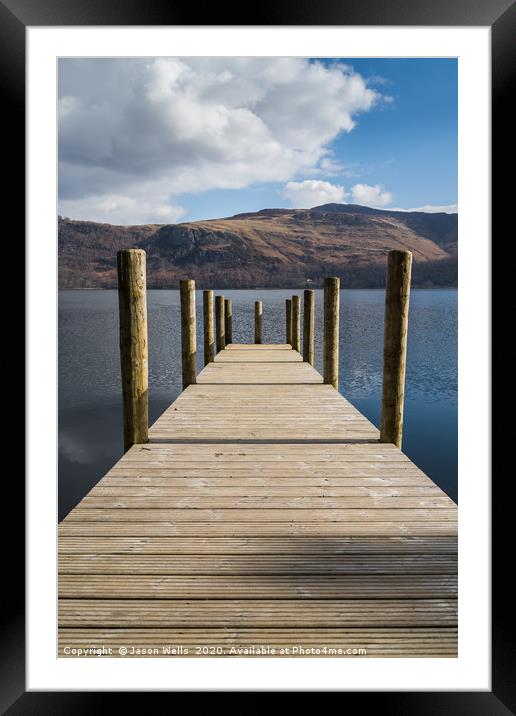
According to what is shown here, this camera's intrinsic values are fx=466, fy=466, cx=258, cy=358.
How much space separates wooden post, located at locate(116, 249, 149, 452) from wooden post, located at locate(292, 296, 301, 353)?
29.6 feet

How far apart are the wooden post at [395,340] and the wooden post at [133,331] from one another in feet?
6.53

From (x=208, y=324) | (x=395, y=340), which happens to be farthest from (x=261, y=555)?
(x=208, y=324)

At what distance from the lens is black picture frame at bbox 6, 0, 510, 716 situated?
1.28m

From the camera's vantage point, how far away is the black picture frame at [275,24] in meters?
1.28

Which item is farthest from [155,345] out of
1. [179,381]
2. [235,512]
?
[235,512]

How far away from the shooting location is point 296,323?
13172mm

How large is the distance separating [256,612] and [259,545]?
494 millimetres

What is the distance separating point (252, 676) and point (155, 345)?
2820 cm

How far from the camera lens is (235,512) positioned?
8.71 feet

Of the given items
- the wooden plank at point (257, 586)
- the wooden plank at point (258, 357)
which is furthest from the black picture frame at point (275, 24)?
the wooden plank at point (258, 357)

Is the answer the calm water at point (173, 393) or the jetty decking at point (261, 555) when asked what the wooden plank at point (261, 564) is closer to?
the jetty decking at point (261, 555)

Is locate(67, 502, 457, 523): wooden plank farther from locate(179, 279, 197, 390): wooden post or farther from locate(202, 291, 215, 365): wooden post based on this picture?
locate(202, 291, 215, 365): wooden post
